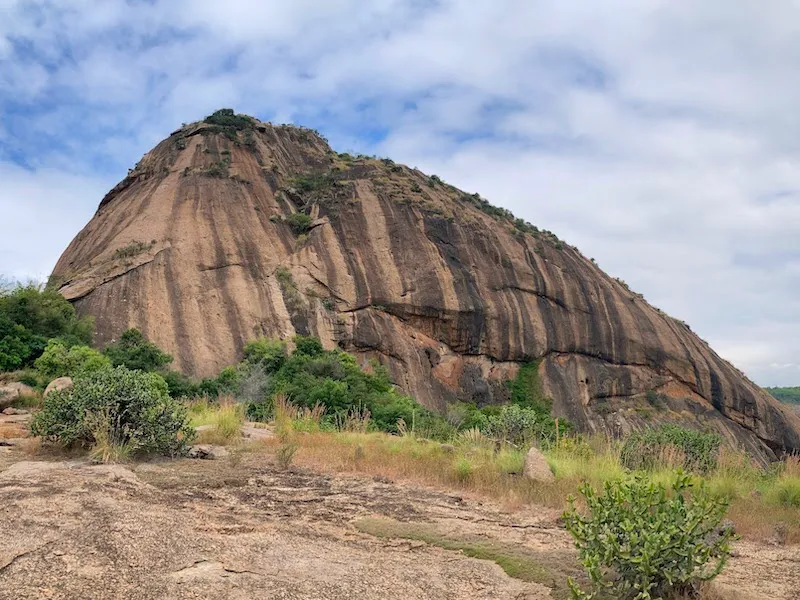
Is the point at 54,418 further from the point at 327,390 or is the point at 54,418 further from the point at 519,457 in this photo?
the point at 327,390

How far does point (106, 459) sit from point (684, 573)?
7.08m

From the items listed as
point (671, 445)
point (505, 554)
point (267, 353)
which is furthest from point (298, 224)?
point (505, 554)

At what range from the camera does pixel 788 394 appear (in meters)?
102

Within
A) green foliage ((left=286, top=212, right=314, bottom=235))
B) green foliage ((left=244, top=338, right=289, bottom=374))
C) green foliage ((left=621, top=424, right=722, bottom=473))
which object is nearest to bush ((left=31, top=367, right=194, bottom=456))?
green foliage ((left=621, top=424, right=722, bottom=473))

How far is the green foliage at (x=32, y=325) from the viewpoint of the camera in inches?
763

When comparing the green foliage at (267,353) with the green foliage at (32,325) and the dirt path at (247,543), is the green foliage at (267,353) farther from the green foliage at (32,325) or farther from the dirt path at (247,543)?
the dirt path at (247,543)

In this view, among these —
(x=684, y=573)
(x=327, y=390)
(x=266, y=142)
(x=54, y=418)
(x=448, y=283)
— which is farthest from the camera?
(x=266, y=142)

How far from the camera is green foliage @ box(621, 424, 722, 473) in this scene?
9688 mm

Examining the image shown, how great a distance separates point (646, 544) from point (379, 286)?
29.5 m

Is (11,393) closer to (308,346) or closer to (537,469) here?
(537,469)

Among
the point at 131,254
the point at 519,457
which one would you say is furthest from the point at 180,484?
the point at 131,254

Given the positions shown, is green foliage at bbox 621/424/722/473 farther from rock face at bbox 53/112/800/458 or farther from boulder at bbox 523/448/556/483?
rock face at bbox 53/112/800/458

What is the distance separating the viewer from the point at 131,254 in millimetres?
28359

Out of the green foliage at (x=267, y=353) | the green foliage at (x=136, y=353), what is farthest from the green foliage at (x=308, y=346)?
the green foliage at (x=136, y=353)
